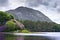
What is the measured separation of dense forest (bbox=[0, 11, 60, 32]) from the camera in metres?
30.9

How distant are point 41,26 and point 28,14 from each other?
4.84 metres

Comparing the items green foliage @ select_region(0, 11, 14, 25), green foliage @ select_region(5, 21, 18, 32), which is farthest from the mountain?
green foliage @ select_region(5, 21, 18, 32)

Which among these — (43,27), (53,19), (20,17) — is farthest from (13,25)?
(53,19)

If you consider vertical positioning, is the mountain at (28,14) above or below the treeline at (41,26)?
above

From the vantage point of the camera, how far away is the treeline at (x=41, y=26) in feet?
102

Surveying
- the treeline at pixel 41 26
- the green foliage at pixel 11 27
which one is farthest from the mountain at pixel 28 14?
the green foliage at pixel 11 27

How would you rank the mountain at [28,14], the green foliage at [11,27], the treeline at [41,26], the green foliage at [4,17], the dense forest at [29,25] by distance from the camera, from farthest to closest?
the mountain at [28,14] → the green foliage at [4,17] → the treeline at [41,26] → the dense forest at [29,25] → the green foliage at [11,27]

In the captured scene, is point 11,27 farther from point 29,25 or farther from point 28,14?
point 28,14

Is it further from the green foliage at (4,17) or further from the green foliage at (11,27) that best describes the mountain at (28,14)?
the green foliage at (11,27)

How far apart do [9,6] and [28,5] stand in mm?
3188

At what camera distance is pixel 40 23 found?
31797mm

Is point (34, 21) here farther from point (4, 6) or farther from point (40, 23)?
point (4, 6)

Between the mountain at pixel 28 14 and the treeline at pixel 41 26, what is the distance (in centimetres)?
114

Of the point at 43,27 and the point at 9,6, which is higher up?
the point at 9,6
